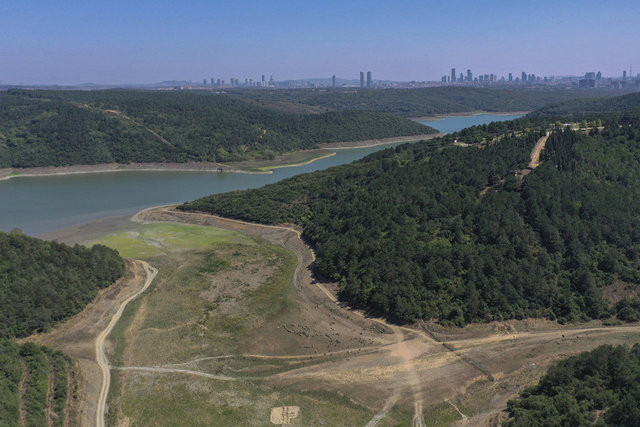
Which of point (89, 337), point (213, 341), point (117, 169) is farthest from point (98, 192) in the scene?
point (213, 341)

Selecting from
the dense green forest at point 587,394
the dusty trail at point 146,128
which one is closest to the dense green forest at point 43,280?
the dense green forest at point 587,394

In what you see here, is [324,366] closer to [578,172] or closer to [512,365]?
[512,365]

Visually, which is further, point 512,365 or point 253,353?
point 253,353

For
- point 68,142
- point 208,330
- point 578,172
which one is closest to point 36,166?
point 68,142

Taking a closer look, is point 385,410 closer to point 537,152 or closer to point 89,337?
point 89,337

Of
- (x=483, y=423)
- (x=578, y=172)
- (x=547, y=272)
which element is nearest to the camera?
(x=483, y=423)

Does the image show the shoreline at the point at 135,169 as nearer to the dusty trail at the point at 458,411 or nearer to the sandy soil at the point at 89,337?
the sandy soil at the point at 89,337
